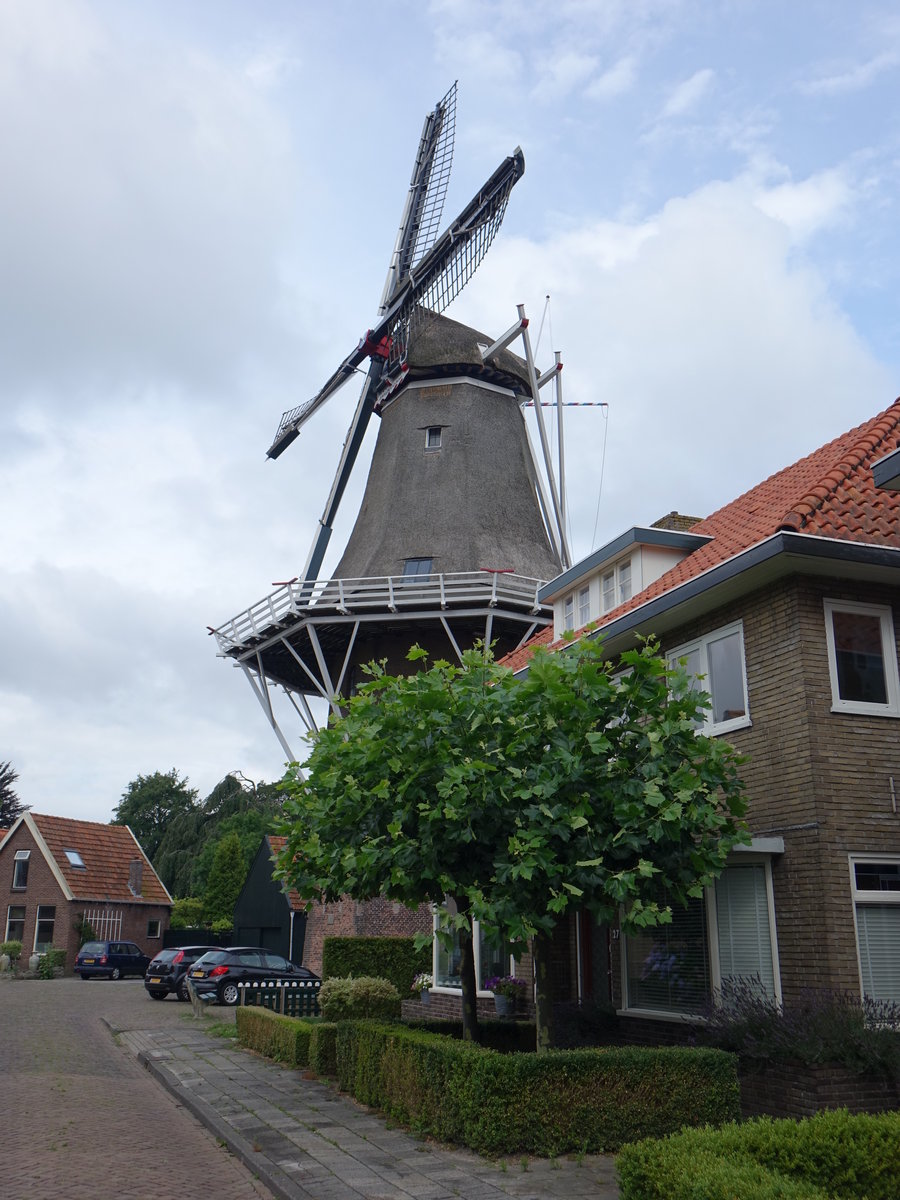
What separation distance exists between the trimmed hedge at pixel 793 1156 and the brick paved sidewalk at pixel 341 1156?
61.3 inches

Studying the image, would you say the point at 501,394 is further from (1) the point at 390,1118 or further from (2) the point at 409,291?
(1) the point at 390,1118

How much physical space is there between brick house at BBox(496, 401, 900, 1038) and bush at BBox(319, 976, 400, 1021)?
15.2 feet

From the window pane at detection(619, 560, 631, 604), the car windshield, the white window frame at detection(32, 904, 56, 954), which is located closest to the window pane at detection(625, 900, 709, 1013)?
the window pane at detection(619, 560, 631, 604)

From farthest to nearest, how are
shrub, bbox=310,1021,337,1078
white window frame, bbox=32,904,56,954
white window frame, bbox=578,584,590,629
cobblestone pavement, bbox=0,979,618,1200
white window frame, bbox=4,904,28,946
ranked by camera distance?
white window frame, bbox=4,904,28,946
white window frame, bbox=32,904,56,954
white window frame, bbox=578,584,590,629
shrub, bbox=310,1021,337,1078
cobblestone pavement, bbox=0,979,618,1200

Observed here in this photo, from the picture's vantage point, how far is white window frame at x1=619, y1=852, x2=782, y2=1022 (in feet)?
38.3

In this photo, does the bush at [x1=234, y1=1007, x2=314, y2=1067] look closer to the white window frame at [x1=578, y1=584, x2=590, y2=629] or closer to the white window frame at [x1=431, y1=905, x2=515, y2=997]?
the white window frame at [x1=431, y1=905, x2=515, y2=997]

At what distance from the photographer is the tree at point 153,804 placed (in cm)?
8094

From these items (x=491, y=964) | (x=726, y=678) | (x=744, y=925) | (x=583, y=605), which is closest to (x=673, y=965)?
(x=744, y=925)

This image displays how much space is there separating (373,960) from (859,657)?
15.3 metres

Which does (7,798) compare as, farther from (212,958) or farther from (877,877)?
(877,877)

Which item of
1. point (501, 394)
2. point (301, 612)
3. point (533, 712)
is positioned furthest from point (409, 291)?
point (533, 712)

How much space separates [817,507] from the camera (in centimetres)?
1230

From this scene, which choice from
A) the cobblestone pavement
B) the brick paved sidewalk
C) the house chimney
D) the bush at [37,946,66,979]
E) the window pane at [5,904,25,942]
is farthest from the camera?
the house chimney

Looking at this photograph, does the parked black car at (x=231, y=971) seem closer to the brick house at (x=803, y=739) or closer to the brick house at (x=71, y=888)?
the brick house at (x=803, y=739)
